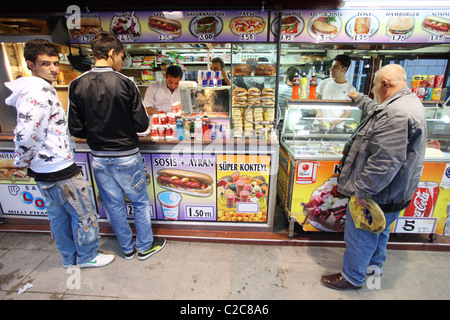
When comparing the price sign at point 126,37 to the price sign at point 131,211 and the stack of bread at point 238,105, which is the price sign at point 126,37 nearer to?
the stack of bread at point 238,105

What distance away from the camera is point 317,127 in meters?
3.37

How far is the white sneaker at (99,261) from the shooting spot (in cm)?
265

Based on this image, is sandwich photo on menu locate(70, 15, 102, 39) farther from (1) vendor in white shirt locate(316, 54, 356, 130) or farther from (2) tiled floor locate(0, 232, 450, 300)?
(1) vendor in white shirt locate(316, 54, 356, 130)

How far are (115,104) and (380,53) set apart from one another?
5.67 metres

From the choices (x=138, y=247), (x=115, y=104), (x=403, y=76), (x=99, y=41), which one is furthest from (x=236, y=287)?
(x=99, y=41)

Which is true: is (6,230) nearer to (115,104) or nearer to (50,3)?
(115,104)

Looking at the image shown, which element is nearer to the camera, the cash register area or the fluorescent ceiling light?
the cash register area

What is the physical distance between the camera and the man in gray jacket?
184 centimetres

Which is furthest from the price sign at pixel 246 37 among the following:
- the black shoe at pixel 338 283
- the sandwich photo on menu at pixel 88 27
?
the black shoe at pixel 338 283

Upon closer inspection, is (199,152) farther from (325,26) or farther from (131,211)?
(325,26)

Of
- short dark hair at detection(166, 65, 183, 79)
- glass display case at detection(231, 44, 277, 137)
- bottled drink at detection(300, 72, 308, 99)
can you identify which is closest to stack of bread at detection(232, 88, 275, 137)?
glass display case at detection(231, 44, 277, 137)

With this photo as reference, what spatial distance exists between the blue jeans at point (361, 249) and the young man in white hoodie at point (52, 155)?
8.45 feet

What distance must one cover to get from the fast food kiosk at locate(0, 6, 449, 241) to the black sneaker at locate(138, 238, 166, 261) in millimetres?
275

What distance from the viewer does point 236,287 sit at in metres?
2.40
